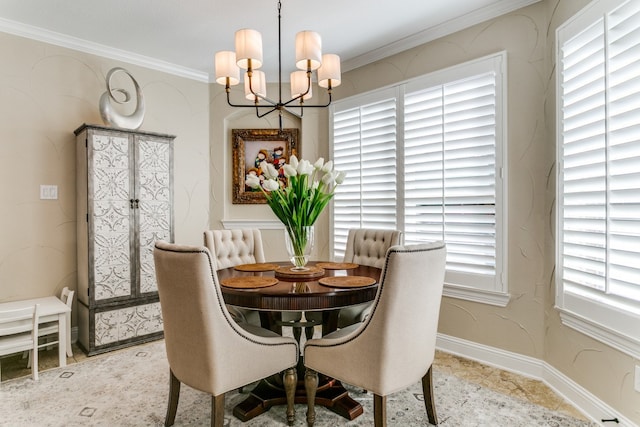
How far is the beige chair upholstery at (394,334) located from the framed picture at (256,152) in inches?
104

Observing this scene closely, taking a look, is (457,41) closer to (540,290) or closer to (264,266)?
(540,290)

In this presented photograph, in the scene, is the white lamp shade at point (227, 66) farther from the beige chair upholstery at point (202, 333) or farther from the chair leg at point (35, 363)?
the chair leg at point (35, 363)

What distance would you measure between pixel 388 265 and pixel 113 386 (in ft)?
6.84

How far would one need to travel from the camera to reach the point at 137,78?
3678mm

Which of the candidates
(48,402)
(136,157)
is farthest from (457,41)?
(48,402)

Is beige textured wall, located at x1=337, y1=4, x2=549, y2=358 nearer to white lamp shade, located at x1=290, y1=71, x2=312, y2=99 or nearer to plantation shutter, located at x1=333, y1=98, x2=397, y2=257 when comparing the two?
plantation shutter, located at x1=333, y1=98, x2=397, y2=257

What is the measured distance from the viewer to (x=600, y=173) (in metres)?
2.00

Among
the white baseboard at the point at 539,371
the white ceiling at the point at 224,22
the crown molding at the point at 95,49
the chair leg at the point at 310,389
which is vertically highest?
the white ceiling at the point at 224,22

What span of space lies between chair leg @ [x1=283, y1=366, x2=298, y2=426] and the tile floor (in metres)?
1.29

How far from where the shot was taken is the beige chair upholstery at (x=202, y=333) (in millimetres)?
1597

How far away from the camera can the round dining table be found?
1.77 metres

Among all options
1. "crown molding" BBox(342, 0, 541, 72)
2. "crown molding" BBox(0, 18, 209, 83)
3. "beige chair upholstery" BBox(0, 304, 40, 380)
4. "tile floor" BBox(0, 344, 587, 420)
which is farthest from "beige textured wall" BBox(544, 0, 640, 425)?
"beige chair upholstery" BBox(0, 304, 40, 380)

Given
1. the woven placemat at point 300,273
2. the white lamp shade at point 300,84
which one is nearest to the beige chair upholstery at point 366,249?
the woven placemat at point 300,273

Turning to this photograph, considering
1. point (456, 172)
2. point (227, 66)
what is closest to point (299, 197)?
point (227, 66)
